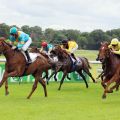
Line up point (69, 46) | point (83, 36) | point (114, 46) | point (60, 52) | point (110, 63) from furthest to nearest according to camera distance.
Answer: point (83, 36)
point (69, 46)
point (60, 52)
point (114, 46)
point (110, 63)

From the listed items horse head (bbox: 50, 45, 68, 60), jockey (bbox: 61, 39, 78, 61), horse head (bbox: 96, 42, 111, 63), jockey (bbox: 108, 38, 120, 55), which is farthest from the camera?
jockey (bbox: 61, 39, 78, 61)

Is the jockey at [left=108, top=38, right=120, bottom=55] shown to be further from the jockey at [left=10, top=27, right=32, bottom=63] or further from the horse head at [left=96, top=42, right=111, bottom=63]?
the jockey at [left=10, top=27, right=32, bottom=63]

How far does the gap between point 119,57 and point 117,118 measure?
16.4 ft

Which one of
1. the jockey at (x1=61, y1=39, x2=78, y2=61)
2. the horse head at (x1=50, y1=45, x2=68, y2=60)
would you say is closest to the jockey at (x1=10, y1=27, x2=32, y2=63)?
the horse head at (x1=50, y1=45, x2=68, y2=60)

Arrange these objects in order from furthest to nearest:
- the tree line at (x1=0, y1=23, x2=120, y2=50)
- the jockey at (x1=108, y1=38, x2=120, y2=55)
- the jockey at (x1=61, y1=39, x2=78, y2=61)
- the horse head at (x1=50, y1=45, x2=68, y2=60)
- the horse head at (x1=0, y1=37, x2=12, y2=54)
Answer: the tree line at (x1=0, y1=23, x2=120, y2=50)
the jockey at (x1=61, y1=39, x2=78, y2=61)
the horse head at (x1=50, y1=45, x2=68, y2=60)
the jockey at (x1=108, y1=38, x2=120, y2=55)
the horse head at (x1=0, y1=37, x2=12, y2=54)

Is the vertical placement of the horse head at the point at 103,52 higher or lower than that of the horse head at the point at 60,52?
higher

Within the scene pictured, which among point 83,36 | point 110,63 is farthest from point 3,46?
point 83,36

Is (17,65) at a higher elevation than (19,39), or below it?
below

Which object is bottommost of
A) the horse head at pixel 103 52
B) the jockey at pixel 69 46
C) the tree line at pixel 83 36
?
the tree line at pixel 83 36

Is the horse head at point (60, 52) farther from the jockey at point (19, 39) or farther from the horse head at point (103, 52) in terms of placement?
the horse head at point (103, 52)

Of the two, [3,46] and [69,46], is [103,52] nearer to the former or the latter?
[3,46]

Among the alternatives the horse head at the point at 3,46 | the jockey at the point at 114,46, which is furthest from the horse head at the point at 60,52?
the horse head at the point at 3,46

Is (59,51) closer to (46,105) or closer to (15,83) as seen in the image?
(15,83)

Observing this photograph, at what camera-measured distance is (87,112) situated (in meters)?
10.7
